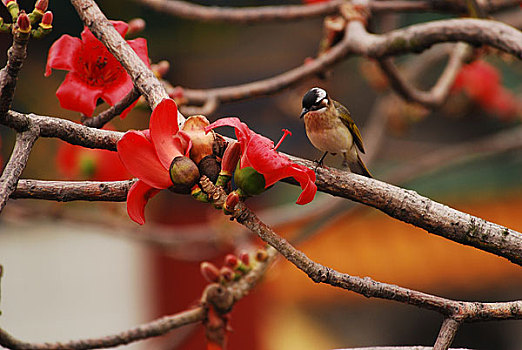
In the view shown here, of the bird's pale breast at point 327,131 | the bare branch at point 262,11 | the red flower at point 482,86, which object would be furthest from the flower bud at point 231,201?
the red flower at point 482,86

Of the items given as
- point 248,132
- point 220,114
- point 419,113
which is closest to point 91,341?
point 248,132

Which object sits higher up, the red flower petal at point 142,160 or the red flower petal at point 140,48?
the red flower petal at point 140,48

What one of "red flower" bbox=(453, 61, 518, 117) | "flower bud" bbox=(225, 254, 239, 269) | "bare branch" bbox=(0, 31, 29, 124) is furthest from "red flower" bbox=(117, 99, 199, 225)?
"red flower" bbox=(453, 61, 518, 117)

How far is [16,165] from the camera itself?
1.67ft

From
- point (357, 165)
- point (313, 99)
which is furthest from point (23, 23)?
point (357, 165)

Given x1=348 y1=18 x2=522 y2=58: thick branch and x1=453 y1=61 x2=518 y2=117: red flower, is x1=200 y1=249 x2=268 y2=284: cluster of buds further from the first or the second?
x1=453 y1=61 x2=518 y2=117: red flower

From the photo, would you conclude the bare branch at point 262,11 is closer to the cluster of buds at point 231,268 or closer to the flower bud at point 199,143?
the cluster of buds at point 231,268

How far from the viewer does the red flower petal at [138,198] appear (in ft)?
1.77

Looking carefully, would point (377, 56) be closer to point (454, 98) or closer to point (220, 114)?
point (454, 98)

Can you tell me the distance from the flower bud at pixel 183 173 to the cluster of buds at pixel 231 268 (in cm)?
32

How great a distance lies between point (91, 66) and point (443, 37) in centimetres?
54

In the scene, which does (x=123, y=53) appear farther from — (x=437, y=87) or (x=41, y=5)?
(x=437, y=87)

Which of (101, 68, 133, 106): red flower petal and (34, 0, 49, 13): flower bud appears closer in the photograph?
(34, 0, 49, 13): flower bud

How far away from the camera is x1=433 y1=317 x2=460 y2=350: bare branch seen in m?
0.53
